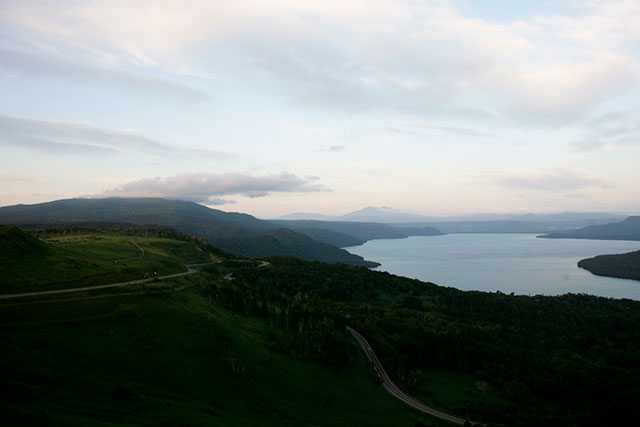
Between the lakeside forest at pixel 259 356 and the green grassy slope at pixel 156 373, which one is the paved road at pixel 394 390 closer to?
the lakeside forest at pixel 259 356

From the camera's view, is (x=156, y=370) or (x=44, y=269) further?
(x=44, y=269)

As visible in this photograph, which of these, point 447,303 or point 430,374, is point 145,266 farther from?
point 447,303

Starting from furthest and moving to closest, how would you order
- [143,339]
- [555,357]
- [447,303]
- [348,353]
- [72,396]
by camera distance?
[447,303], [555,357], [348,353], [143,339], [72,396]

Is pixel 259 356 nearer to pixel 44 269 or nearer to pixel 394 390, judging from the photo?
pixel 394 390

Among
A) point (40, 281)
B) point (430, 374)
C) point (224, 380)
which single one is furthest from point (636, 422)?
point (40, 281)

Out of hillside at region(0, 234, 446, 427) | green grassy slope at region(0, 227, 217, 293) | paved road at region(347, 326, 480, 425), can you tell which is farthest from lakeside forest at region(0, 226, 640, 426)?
paved road at region(347, 326, 480, 425)

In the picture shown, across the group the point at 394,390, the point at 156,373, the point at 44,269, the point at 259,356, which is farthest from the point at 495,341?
the point at 44,269
